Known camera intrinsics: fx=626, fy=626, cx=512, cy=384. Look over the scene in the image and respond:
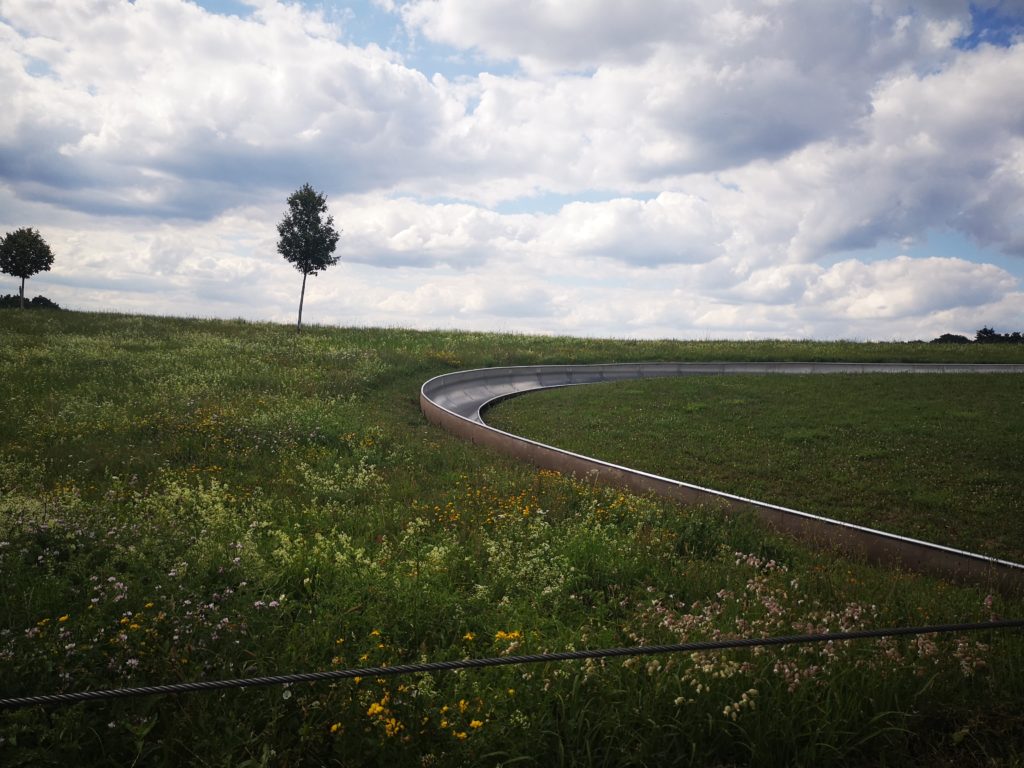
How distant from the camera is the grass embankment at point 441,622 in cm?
469

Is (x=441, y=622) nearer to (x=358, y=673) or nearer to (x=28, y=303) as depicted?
(x=358, y=673)

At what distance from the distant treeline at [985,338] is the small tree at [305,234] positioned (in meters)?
45.2

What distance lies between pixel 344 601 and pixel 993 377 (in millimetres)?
30887

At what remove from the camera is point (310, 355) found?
31922 mm

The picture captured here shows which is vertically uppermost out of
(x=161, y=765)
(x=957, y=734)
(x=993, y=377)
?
(x=993, y=377)

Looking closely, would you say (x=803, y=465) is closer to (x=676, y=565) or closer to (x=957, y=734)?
(x=676, y=565)

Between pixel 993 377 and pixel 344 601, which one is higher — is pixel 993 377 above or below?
above

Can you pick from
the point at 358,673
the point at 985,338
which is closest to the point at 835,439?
the point at 358,673

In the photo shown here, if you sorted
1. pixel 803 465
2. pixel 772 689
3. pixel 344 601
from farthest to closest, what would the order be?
pixel 803 465, pixel 344 601, pixel 772 689

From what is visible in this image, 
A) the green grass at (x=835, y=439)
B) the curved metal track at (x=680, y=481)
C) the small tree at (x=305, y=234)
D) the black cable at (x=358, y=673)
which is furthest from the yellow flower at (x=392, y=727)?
the small tree at (x=305, y=234)

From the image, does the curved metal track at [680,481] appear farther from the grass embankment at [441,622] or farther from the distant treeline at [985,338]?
the distant treeline at [985,338]

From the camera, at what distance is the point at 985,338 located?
150 ft

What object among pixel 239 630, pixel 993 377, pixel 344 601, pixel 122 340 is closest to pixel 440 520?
pixel 344 601

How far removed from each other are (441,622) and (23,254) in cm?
6750
